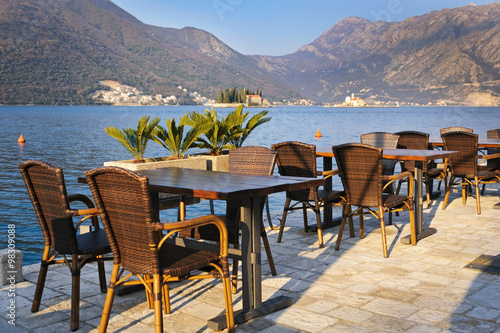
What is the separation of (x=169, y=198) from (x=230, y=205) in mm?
2733

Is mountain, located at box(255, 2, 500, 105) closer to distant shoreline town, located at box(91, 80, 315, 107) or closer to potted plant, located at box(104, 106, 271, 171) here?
distant shoreline town, located at box(91, 80, 315, 107)

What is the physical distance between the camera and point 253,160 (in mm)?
4355

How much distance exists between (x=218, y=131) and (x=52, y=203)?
5.31m

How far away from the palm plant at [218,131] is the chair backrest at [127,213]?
5293mm

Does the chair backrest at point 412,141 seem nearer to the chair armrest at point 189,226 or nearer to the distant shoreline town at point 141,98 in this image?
the chair armrest at point 189,226

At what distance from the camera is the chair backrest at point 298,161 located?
5.20 metres

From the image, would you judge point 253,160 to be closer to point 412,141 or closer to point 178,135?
point 412,141

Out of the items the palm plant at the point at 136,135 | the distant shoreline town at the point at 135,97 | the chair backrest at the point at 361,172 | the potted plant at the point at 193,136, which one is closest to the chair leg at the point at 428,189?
the chair backrest at the point at 361,172

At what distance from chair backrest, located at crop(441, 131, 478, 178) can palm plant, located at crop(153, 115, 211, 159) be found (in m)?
3.33

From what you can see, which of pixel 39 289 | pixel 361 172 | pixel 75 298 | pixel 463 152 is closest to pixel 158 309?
pixel 75 298

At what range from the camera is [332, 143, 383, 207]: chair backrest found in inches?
189

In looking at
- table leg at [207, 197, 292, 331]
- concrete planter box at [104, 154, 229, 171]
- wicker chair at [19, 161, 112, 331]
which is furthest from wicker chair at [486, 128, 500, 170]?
wicker chair at [19, 161, 112, 331]

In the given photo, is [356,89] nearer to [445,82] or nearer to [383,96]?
[383,96]

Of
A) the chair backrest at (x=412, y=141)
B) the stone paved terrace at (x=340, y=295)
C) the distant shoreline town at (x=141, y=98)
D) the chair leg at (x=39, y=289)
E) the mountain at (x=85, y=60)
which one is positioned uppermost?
the mountain at (x=85, y=60)
